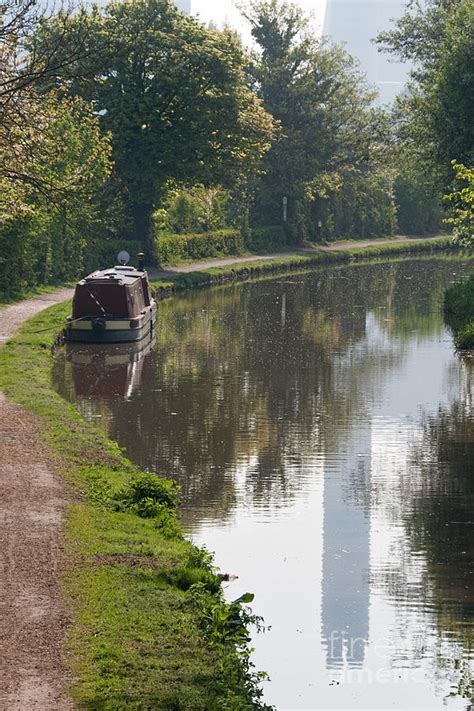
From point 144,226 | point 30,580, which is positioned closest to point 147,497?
point 30,580

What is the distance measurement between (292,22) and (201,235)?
782 inches

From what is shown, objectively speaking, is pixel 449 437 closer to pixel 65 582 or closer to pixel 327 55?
pixel 65 582

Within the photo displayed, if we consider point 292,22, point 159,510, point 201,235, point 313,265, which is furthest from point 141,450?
point 292,22

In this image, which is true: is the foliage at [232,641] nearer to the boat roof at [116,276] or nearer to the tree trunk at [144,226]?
the boat roof at [116,276]

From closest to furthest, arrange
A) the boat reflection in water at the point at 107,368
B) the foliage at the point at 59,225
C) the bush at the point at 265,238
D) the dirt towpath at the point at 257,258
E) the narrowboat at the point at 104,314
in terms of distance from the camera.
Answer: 1. the boat reflection in water at the point at 107,368
2. the narrowboat at the point at 104,314
3. the foliage at the point at 59,225
4. the dirt towpath at the point at 257,258
5. the bush at the point at 265,238

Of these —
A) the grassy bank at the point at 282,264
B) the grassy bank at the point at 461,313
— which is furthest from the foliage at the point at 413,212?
Answer: the grassy bank at the point at 461,313

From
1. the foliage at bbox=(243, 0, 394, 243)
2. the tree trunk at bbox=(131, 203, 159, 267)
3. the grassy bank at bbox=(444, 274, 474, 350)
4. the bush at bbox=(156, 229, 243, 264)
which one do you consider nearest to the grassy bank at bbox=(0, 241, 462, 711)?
the grassy bank at bbox=(444, 274, 474, 350)

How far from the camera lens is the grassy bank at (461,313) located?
3509 centimetres

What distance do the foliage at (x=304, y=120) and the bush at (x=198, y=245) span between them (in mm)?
7214

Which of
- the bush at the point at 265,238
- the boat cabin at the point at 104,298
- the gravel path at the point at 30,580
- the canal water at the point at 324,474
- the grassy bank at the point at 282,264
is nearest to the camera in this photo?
the gravel path at the point at 30,580

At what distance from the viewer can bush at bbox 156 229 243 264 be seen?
2291 inches

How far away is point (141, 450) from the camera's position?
2205 centimetres

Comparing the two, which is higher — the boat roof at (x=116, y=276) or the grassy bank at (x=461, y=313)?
the boat roof at (x=116, y=276)

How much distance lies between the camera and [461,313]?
3938 centimetres
